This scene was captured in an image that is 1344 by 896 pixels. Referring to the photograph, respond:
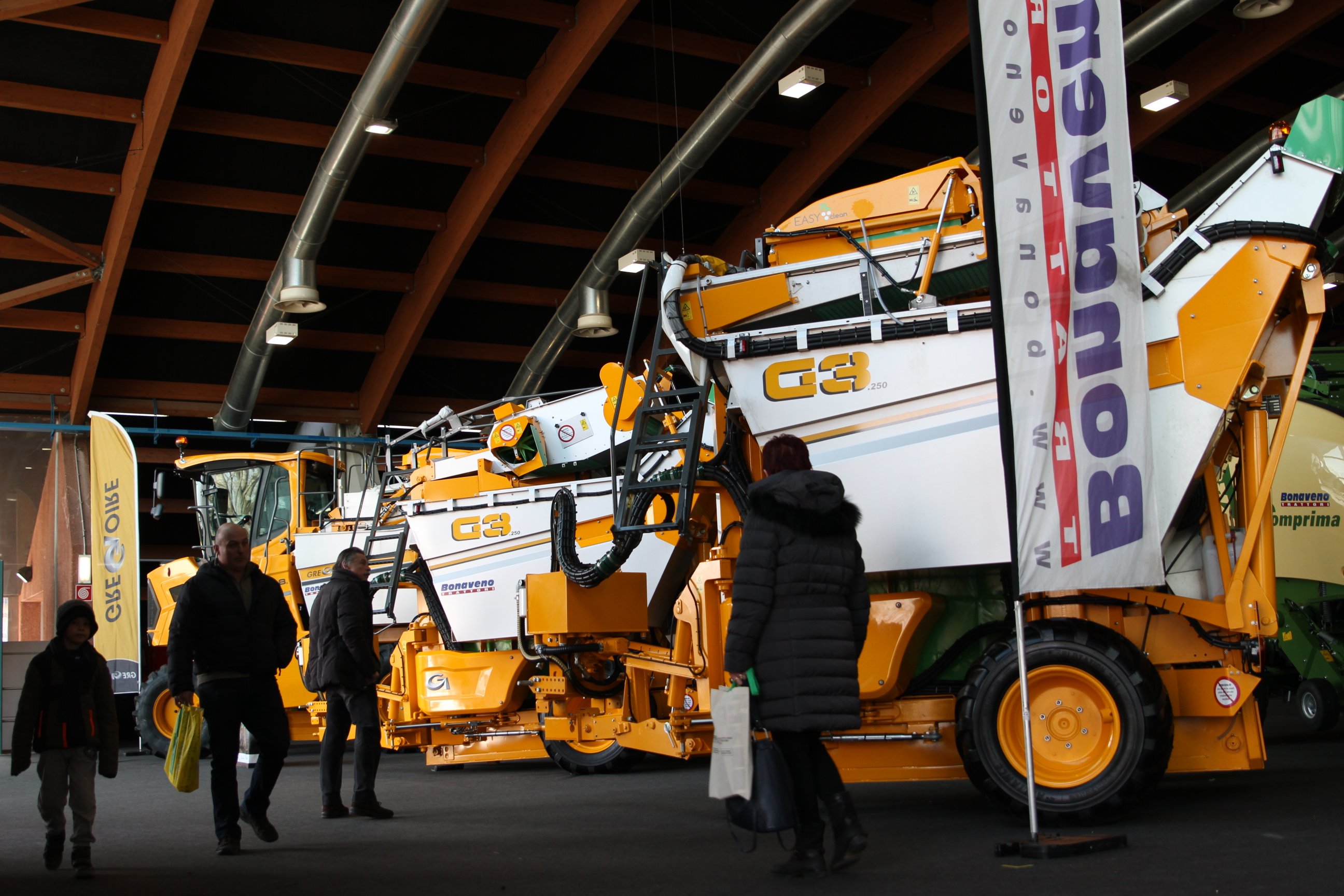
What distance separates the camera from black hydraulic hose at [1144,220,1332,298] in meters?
5.77

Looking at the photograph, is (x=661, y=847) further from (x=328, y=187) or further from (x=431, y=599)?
(x=328, y=187)

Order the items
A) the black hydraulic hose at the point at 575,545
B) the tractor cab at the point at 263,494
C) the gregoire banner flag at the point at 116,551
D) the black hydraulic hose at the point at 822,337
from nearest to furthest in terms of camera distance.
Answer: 1. the black hydraulic hose at the point at 822,337
2. the black hydraulic hose at the point at 575,545
3. the tractor cab at the point at 263,494
4. the gregoire banner flag at the point at 116,551

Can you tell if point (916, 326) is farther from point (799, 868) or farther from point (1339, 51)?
point (1339, 51)

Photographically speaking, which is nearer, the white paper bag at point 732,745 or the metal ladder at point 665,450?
the white paper bag at point 732,745

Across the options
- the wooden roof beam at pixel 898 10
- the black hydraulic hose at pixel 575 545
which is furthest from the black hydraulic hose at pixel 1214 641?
the wooden roof beam at pixel 898 10

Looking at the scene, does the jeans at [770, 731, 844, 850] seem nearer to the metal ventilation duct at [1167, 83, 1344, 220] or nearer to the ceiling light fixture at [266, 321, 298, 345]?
the ceiling light fixture at [266, 321, 298, 345]

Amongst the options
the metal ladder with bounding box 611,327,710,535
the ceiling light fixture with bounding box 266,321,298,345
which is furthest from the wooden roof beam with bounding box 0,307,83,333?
the metal ladder with bounding box 611,327,710,535

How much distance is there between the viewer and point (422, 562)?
10.2 m

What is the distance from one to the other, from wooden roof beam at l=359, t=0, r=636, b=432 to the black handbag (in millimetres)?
11611

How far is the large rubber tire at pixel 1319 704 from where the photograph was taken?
9.81 metres

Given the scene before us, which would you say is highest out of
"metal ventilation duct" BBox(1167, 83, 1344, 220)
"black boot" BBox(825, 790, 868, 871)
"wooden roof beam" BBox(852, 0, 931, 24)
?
"wooden roof beam" BBox(852, 0, 931, 24)

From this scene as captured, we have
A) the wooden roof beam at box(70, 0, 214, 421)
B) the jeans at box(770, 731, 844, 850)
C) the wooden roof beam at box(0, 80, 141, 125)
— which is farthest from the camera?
the wooden roof beam at box(0, 80, 141, 125)

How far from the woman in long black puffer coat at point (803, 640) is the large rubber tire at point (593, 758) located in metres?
4.96

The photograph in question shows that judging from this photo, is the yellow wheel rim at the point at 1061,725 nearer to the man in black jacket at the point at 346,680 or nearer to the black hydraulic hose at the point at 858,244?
the black hydraulic hose at the point at 858,244
